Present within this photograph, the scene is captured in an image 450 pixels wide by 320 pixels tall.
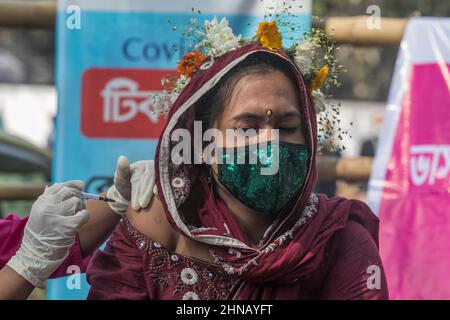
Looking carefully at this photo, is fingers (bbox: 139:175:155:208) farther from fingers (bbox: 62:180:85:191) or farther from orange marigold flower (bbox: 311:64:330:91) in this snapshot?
orange marigold flower (bbox: 311:64:330:91)

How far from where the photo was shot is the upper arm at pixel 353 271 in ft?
7.81

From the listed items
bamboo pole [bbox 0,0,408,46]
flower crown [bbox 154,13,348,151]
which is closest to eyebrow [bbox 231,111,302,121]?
flower crown [bbox 154,13,348,151]

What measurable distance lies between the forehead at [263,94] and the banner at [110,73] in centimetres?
112

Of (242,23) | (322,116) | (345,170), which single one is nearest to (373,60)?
(345,170)

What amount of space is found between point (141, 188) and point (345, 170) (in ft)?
6.35

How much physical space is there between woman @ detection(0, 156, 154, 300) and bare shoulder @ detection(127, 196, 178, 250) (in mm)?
26

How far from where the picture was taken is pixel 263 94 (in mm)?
2340

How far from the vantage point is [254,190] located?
2336 millimetres

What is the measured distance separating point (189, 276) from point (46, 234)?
0.40 meters

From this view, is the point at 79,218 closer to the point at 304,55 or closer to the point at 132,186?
the point at 132,186

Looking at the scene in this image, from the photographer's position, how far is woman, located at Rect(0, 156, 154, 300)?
2.31 m

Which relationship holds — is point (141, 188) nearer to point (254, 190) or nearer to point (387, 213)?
point (254, 190)

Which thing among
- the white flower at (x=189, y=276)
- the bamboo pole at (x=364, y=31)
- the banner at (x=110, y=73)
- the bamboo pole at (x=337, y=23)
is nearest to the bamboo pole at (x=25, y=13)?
the bamboo pole at (x=337, y=23)

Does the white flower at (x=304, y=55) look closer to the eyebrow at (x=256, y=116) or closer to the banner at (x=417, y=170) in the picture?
the eyebrow at (x=256, y=116)
